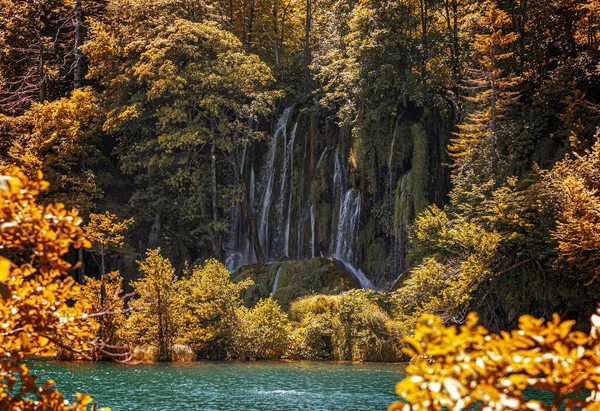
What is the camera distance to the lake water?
13320 millimetres

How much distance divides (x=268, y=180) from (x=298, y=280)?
6341 millimetres

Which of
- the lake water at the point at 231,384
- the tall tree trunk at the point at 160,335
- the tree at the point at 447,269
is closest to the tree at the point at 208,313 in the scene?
the tall tree trunk at the point at 160,335

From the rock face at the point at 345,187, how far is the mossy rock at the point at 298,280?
4.25 feet

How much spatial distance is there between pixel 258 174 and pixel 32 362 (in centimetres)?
1281

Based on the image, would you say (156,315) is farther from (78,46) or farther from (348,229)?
(78,46)

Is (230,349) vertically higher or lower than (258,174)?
lower

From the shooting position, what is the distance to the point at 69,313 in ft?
14.6

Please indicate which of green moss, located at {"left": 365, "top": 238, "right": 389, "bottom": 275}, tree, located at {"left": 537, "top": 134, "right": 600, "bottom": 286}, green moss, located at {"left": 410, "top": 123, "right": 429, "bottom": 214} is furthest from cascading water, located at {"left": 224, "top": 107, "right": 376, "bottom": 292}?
tree, located at {"left": 537, "top": 134, "right": 600, "bottom": 286}

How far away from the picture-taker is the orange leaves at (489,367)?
309cm

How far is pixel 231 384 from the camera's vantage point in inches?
628

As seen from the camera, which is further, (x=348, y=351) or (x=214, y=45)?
(x=214, y=45)

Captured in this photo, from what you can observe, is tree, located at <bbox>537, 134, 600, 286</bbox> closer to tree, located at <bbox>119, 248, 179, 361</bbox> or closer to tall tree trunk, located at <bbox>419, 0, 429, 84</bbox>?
tall tree trunk, located at <bbox>419, 0, 429, 84</bbox>

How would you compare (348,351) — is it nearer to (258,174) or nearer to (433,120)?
(433,120)

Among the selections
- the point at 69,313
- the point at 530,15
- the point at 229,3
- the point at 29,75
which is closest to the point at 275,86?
the point at 229,3
